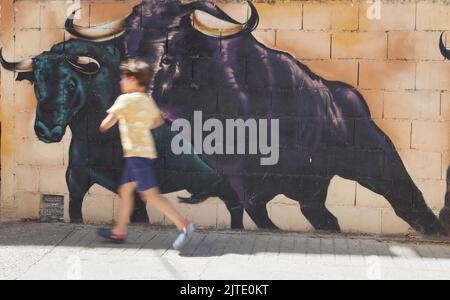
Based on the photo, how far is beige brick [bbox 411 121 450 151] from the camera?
6148 millimetres

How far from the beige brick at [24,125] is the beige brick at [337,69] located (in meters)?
2.94

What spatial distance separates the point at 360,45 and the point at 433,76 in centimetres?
75

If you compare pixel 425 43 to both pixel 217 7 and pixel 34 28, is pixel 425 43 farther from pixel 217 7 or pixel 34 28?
pixel 34 28

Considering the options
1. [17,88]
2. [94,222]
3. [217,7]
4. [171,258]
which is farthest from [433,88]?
[17,88]

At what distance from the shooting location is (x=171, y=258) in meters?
5.61

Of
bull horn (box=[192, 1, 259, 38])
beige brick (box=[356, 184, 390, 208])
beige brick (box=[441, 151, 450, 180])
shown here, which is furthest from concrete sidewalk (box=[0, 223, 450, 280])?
bull horn (box=[192, 1, 259, 38])

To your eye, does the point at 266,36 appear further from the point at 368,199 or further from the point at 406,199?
the point at 406,199

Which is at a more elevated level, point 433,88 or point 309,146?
point 433,88

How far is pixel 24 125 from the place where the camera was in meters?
6.78

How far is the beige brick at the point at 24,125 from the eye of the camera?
22.2 ft

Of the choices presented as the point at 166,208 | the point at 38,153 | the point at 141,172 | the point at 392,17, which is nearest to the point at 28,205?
the point at 38,153

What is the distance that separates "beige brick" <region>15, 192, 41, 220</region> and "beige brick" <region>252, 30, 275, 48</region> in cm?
285

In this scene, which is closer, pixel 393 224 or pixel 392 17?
pixel 392 17
